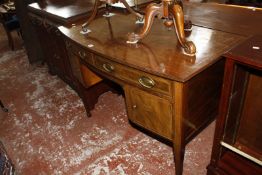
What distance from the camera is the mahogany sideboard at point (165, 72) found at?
3.71 ft

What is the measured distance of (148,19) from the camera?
134 centimetres

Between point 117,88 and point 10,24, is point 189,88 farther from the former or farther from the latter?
point 10,24

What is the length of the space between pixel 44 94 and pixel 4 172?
1.51m

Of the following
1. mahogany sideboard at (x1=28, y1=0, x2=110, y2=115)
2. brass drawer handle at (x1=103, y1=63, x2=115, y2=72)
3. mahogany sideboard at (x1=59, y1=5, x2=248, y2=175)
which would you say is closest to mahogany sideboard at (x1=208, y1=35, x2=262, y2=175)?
mahogany sideboard at (x1=59, y1=5, x2=248, y2=175)

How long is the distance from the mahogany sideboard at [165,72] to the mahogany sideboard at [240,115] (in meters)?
0.13

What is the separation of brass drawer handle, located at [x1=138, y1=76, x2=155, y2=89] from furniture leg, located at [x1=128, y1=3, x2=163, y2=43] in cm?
26

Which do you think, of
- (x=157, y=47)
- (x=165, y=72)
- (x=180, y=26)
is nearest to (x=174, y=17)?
(x=180, y=26)

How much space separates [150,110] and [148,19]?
497 millimetres

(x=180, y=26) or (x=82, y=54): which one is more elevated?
(x=180, y=26)

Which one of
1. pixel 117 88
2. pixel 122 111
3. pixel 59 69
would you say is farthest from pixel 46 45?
pixel 122 111

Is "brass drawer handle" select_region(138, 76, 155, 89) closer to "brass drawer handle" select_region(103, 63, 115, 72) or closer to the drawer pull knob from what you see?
"brass drawer handle" select_region(103, 63, 115, 72)

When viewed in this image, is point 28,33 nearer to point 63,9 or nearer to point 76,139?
point 63,9

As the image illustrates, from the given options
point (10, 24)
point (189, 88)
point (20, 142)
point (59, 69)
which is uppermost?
point (189, 88)

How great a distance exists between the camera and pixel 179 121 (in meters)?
1.22
